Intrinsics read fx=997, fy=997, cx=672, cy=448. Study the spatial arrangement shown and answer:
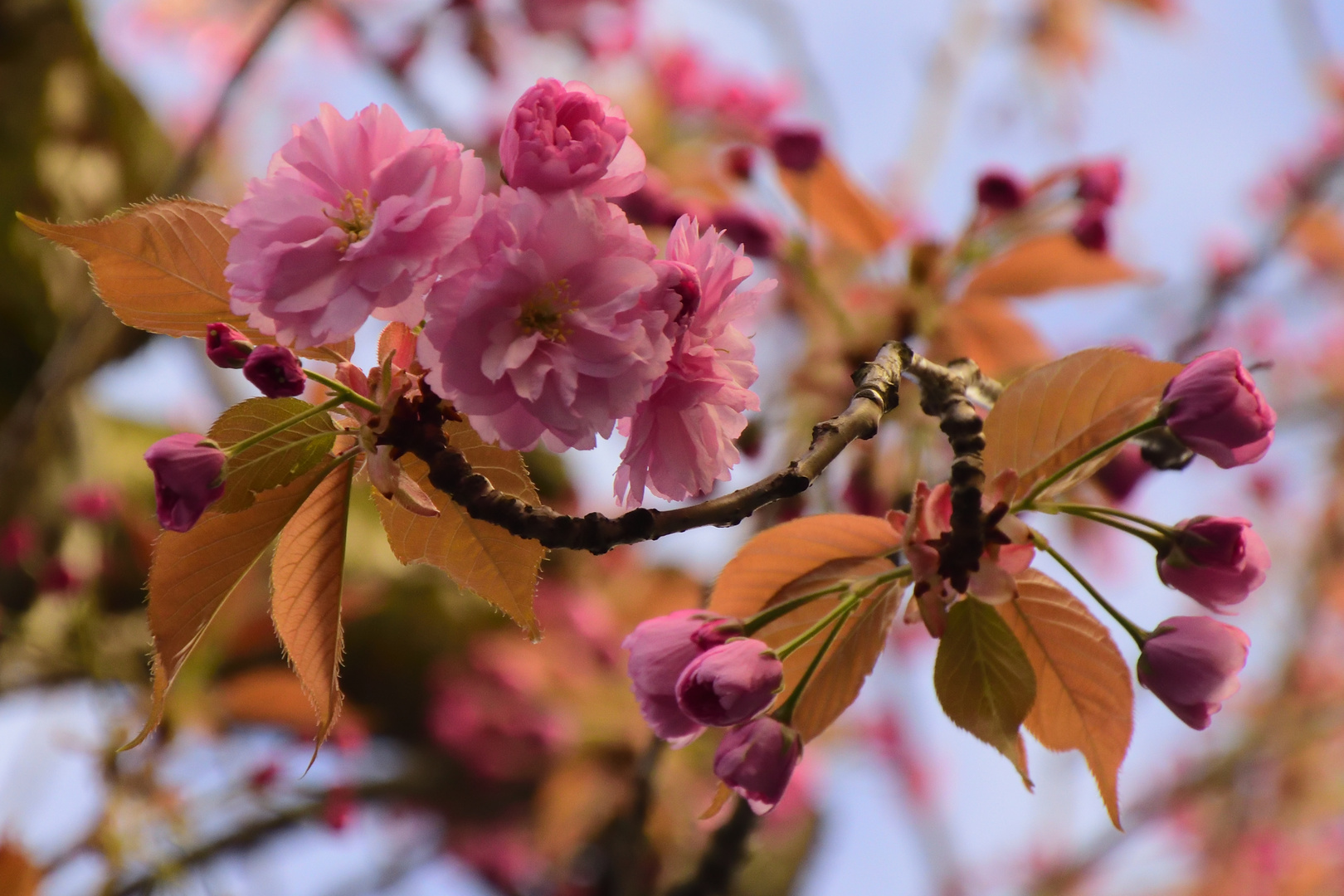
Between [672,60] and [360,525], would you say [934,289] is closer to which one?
[360,525]

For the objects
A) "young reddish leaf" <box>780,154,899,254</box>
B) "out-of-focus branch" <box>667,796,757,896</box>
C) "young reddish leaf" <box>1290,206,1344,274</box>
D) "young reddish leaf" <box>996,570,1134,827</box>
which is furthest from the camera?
"young reddish leaf" <box>1290,206,1344,274</box>

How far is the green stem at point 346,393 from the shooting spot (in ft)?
1.61

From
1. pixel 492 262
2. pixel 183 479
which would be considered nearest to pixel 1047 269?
pixel 492 262

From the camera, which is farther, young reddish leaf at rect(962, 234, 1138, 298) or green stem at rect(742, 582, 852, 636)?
young reddish leaf at rect(962, 234, 1138, 298)

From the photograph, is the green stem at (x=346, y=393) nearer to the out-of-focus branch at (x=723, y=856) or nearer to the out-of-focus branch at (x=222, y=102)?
the out-of-focus branch at (x=723, y=856)

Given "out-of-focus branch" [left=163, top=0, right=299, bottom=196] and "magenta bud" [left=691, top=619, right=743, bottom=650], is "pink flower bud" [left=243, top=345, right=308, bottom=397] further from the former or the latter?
"out-of-focus branch" [left=163, top=0, right=299, bottom=196]

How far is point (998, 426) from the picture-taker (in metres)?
0.56

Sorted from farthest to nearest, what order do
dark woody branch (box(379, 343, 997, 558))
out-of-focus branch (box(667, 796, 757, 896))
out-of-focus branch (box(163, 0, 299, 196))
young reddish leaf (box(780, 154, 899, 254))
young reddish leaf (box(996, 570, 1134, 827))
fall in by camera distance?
out-of-focus branch (box(163, 0, 299, 196))
young reddish leaf (box(780, 154, 899, 254))
out-of-focus branch (box(667, 796, 757, 896))
young reddish leaf (box(996, 570, 1134, 827))
dark woody branch (box(379, 343, 997, 558))

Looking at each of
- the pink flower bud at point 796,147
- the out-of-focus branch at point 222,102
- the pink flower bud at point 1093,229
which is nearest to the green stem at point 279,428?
the pink flower bud at point 796,147

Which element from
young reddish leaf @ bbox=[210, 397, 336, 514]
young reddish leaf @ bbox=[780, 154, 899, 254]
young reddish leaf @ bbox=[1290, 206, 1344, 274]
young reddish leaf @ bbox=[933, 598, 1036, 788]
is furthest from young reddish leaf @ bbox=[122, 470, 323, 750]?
young reddish leaf @ bbox=[1290, 206, 1344, 274]

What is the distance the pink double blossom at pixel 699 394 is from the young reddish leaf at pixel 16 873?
31.8 inches

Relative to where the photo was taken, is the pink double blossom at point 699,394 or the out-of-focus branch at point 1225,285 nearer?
the pink double blossom at point 699,394

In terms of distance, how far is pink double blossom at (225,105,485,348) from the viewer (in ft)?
1.46

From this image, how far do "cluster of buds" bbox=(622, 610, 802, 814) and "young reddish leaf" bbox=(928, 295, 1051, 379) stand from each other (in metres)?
0.62
